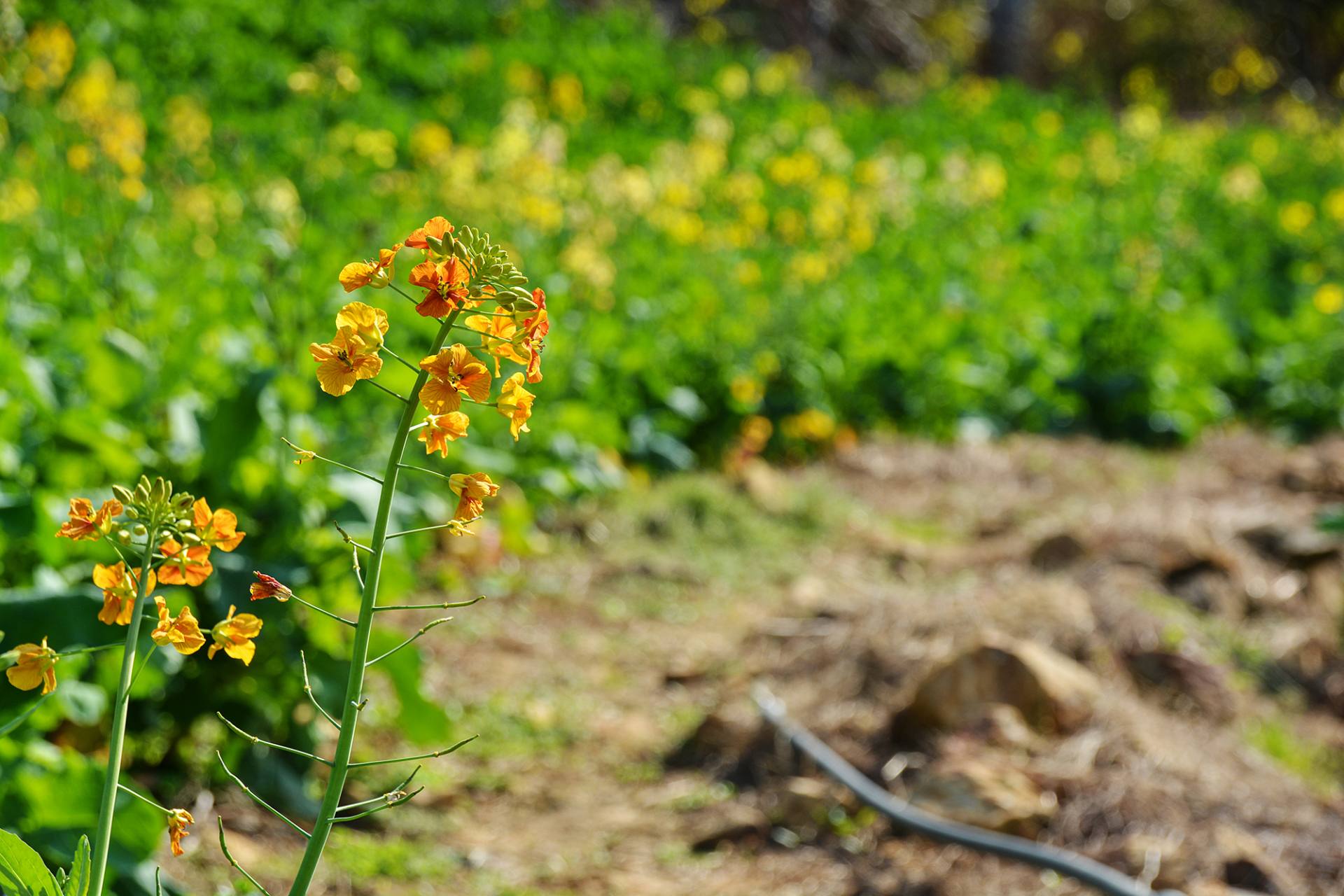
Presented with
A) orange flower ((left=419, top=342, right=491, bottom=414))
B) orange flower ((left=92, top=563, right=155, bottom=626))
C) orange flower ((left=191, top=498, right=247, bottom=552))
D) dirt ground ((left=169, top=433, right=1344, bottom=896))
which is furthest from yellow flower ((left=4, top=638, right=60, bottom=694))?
dirt ground ((left=169, top=433, right=1344, bottom=896))

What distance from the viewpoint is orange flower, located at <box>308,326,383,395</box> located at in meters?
1.11

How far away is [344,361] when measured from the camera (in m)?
1.13

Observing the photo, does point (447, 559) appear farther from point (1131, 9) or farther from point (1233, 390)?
point (1131, 9)

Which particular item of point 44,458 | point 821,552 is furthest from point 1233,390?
point 44,458

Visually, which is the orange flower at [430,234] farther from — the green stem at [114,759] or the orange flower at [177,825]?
the orange flower at [177,825]

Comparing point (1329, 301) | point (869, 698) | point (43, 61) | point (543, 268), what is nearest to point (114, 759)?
point (869, 698)

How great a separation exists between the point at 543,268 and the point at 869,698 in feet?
8.83

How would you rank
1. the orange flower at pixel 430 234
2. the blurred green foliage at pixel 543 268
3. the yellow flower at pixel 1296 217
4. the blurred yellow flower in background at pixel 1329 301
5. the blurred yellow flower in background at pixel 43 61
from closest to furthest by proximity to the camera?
the orange flower at pixel 430 234 → the blurred green foliage at pixel 543 268 → the blurred yellow flower in background at pixel 43 61 → the blurred yellow flower in background at pixel 1329 301 → the yellow flower at pixel 1296 217

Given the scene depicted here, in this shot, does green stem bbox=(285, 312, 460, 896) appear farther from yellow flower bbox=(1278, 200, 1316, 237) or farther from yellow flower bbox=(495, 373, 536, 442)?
yellow flower bbox=(1278, 200, 1316, 237)

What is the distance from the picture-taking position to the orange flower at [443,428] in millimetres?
1128

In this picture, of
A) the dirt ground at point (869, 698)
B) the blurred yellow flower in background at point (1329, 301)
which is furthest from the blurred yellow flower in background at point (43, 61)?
the blurred yellow flower in background at point (1329, 301)

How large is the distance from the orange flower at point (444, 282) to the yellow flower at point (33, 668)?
46cm

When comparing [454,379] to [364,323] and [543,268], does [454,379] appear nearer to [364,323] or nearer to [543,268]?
[364,323]

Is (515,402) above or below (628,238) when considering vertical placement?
above
